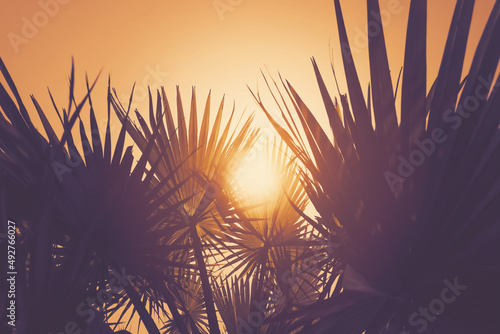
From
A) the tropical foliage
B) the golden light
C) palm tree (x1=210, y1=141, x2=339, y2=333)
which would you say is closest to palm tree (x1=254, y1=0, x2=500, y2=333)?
the tropical foliage

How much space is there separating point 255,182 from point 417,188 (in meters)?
2.38

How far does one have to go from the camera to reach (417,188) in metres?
1.37

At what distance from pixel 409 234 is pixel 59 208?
5.35ft

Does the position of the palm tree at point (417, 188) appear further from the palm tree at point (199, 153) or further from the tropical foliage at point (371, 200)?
the palm tree at point (199, 153)

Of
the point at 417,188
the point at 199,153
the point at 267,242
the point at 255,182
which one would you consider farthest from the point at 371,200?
the point at 255,182

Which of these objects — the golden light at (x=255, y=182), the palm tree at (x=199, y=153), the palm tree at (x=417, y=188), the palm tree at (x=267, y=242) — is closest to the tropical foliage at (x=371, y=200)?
the palm tree at (x=417, y=188)

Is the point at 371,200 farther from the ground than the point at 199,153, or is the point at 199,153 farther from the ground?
the point at 199,153

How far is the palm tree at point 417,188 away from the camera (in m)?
1.27

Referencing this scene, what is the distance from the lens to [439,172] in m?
1.32

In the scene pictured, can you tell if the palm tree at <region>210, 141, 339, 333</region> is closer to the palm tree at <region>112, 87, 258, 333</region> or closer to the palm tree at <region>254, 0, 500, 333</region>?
the palm tree at <region>112, 87, 258, 333</region>

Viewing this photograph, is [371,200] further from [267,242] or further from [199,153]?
[199,153]

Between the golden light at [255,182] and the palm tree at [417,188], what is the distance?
75.6 inches

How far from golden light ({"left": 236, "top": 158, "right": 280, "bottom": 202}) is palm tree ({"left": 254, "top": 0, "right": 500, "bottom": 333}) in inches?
75.6

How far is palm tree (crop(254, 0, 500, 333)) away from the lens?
127 centimetres
